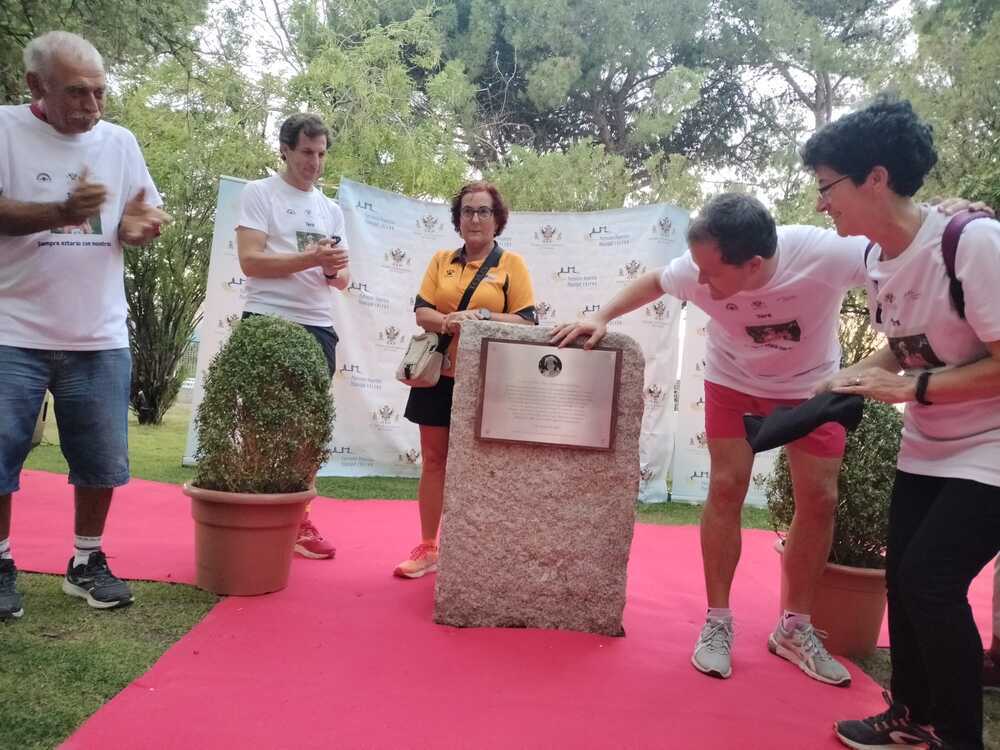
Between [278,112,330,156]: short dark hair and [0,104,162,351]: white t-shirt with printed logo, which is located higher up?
[278,112,330,156]: short dark hair

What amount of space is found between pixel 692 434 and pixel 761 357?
363 cm

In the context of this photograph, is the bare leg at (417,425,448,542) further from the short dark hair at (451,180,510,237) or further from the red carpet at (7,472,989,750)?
the short dark hair at (451,180,510,237)

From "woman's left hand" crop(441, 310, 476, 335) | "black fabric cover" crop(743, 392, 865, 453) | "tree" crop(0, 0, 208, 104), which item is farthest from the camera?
"tree" crop(0, 0, 208, 104)

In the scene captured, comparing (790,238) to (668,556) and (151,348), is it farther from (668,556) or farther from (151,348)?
(151,348)

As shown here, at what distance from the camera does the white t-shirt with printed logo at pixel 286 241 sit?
366cm

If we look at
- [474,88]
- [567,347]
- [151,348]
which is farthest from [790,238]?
[474,88]

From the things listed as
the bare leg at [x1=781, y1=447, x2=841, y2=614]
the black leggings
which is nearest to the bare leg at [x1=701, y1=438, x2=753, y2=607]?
the bare leg at [x1=781, y1=447, x2=841, y2=614]

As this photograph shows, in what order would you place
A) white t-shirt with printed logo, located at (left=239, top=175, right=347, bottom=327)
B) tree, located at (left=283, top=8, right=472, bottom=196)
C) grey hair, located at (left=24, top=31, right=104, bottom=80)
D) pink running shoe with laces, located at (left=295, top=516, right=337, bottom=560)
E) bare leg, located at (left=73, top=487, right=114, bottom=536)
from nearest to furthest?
grey hair, located at (left=24, top=31, right=104, bottom=80) < bare leg, located at (left=73, top=487, right=114, bottom=536) < white t-shirt with printed logo, located at (left=239, top=175, right=347, bottom=327) < pink running shoe with laces, located at (left=295, top=516, right=337, bottom=560) < tree, located at (left=283, top=8, right=472, bottom=196)

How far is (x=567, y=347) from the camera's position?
3.11 metres

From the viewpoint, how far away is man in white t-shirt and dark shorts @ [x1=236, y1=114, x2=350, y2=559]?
358 cm

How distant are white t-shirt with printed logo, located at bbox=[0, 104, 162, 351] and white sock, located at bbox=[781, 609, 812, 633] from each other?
2619mm

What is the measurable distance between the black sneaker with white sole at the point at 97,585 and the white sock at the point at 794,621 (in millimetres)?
2391

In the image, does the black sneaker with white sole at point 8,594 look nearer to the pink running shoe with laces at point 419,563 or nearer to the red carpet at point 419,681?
the red carpet at point 419,681

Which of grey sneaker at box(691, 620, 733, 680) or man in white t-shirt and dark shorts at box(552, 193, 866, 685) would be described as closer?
man in white t-shirt and dark shorts at box(552, 193, 866, 685)
